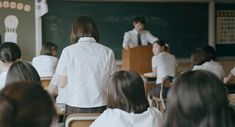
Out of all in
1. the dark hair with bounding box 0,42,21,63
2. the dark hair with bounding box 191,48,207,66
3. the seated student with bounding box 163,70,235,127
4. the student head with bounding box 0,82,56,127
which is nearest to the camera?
the student head with bounding box 0,82,56,127

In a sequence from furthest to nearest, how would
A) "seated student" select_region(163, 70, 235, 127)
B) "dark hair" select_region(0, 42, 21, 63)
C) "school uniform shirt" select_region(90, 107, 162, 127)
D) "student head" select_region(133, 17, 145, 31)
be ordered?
"student head" select_region(133, 17, 145, 31)
"dark hair" select_region(0, 42, 21, 63)
"school uniform shirt" select_region(90, 107, 162, 127)
"seated student" select_region(163, 70, 235, 127)

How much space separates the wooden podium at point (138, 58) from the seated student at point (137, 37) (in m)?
0.26

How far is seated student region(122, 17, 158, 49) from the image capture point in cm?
826

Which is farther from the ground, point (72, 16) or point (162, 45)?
point (72, 16)

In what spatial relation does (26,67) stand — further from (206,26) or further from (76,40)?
(206,26)

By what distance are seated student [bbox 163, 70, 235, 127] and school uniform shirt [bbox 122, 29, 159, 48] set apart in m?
6.73

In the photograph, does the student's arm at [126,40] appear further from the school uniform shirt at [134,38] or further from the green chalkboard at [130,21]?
the green chalkboard at [130,21]

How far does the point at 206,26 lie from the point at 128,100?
7476mm

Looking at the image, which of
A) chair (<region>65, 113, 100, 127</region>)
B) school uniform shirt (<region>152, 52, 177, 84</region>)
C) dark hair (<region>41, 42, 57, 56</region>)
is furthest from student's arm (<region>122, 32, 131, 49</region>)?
chair (<region>65, 113, 100, 127</region>)

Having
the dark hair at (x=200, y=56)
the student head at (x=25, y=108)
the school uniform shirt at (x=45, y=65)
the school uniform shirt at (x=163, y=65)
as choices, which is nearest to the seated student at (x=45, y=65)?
the school uniform shirt at (x=45, y=65)

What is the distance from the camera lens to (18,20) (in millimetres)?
8164

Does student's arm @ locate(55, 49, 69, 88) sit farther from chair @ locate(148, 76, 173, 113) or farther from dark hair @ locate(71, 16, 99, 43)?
chair @ locate(148, 76, 173, 113)

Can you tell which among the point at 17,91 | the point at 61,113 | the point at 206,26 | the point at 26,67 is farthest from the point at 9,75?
the point at 206,26

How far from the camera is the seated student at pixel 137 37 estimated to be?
8263mm
